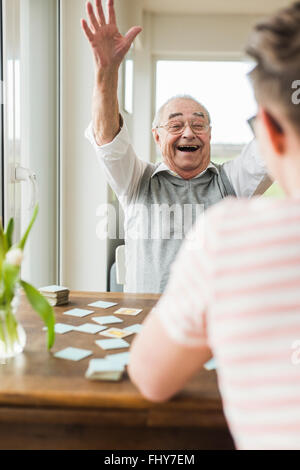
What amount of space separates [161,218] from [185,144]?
1.30ft

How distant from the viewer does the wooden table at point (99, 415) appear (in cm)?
93

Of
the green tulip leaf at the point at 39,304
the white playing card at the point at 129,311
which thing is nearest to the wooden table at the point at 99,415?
the green tulip leaf at the point at 39,304

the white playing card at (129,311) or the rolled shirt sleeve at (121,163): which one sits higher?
the rolled shirt sleeve at (121,163)

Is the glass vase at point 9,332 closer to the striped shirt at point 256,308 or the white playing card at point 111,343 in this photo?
the white playing card at point 111,343

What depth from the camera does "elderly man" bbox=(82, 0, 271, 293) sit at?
208 centimetres

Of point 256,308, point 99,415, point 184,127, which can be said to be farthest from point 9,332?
point 184,127

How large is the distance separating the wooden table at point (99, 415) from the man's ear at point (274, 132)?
0.53 meters

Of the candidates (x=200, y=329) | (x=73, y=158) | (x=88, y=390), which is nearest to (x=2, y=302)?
(x=88, y=390)

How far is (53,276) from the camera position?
→ 10.3ft

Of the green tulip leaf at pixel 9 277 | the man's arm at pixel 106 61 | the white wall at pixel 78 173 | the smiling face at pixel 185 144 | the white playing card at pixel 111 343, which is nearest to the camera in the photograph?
the green tulip leaf at pixel 9 277

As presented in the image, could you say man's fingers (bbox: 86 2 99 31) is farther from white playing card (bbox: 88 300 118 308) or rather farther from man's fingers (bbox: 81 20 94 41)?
white playing card (bbox: 88 300 118 308)

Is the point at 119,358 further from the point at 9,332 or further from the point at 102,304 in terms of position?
the point at 102,304

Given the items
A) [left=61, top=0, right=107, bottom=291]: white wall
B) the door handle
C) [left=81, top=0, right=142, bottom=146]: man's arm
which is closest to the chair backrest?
[left=61, top=0, right=107, bottom=291]: white wall

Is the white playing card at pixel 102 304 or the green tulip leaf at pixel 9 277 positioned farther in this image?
the white playing card at pixel 102 304
